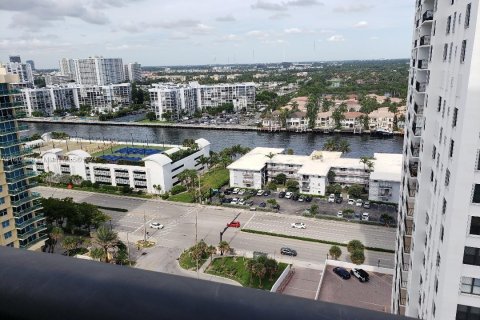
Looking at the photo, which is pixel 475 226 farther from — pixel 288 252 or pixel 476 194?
pixel 288 252

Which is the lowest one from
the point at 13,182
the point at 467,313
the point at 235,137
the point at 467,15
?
the point at 235,137

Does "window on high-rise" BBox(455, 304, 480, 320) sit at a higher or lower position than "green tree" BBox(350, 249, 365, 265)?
higher

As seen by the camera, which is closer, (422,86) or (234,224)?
(422,86)

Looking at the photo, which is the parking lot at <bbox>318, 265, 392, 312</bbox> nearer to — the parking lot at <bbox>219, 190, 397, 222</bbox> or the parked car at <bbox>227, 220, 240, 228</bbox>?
the parked car at <bbox>227, 220, 240, 228</bbox>

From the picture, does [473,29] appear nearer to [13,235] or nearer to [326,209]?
[13,235]

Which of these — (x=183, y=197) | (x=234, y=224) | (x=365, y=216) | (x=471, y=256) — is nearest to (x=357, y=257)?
(x=365, y=216)

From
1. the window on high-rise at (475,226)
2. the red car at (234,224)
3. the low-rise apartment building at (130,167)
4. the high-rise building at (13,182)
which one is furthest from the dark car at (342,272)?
the low-rise apartment building at (130,167)

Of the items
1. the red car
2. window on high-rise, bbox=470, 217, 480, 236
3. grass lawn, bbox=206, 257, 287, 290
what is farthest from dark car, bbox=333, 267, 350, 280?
window on high-rise, bbox=470, 217, 480, 236

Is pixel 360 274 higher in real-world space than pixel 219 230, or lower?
higher
